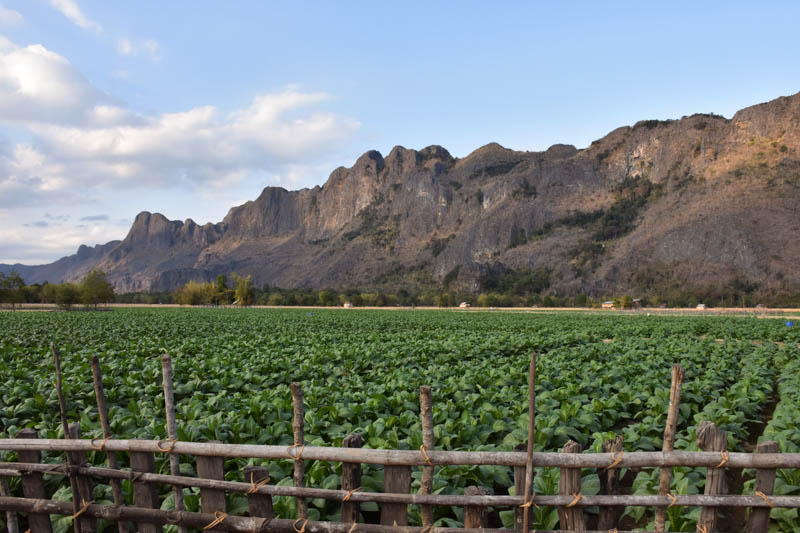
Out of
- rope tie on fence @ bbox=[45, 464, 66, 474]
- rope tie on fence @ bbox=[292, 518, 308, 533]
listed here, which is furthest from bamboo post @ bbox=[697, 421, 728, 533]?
rope tie on fence @ bbox=[45, 464, 66, 474]

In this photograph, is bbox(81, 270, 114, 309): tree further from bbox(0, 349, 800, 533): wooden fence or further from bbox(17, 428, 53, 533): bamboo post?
bbox(0, 349, 800, 533): wooden fence

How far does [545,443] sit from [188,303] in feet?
451

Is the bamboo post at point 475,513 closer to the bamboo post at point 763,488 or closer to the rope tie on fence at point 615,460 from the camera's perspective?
the rope tie on fence at point 615,460

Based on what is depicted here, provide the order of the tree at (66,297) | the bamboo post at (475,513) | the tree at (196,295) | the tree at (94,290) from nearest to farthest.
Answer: the bamboo post at (475,513) → the tree at (66,297) → the tree at (94,290) → the tree at (196,295)

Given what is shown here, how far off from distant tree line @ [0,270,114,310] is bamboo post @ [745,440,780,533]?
100424 mm

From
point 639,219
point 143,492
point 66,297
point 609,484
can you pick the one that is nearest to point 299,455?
point 143,492

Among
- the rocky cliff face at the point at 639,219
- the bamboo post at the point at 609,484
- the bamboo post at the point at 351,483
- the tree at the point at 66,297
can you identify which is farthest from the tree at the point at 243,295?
the bamboo post at the point at 609,484

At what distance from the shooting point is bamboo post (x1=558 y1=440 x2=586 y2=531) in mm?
3512

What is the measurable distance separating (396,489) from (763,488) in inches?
114

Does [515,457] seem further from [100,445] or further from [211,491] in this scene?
[100,445]

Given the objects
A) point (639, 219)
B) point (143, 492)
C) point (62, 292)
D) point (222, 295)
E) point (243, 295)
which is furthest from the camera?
point (639, 219)

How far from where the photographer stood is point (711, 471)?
352 centimetres

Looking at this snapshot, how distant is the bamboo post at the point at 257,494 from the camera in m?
3.70

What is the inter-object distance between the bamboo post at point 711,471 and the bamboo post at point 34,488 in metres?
5.71
